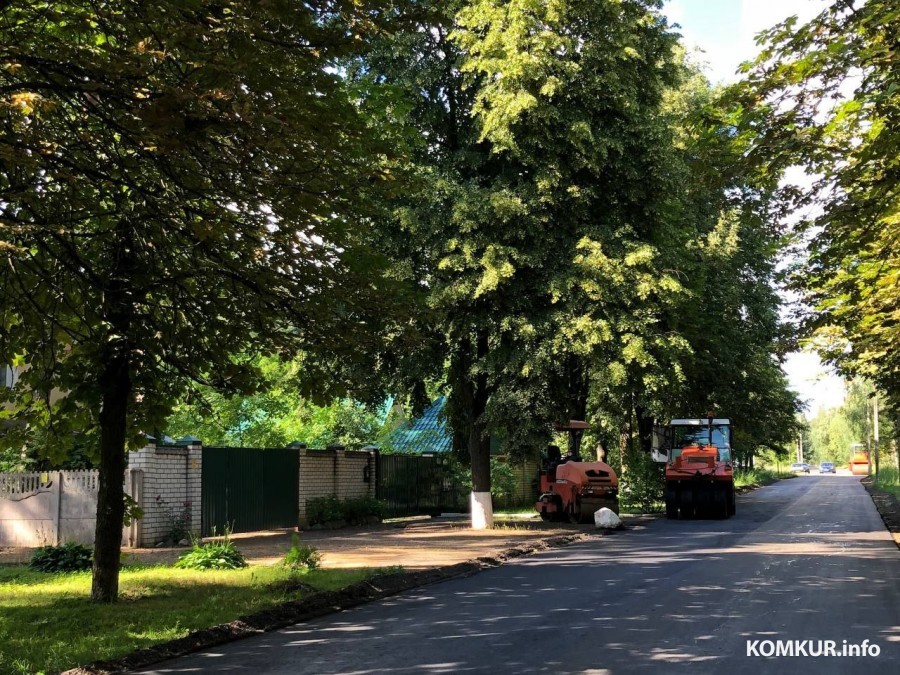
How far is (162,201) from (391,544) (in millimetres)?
11723

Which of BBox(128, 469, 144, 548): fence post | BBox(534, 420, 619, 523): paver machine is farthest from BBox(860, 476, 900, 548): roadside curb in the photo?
BBox(128, 469, 144, 548): fence post

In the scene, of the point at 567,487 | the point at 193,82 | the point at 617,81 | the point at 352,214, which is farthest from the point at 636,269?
the point at 193,82

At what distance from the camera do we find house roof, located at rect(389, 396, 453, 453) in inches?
1528

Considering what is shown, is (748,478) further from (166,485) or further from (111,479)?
(111,479)

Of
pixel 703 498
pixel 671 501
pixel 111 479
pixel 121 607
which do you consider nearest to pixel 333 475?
pixel 671 501

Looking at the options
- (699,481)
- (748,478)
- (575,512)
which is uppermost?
(699,481)

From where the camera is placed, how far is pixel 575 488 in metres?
24.1

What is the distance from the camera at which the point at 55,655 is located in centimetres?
753

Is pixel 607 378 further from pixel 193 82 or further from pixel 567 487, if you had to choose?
pixel 193 82

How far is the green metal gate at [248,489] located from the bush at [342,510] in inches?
19.5

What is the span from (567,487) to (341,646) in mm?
16629

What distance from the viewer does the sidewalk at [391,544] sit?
49.5ft

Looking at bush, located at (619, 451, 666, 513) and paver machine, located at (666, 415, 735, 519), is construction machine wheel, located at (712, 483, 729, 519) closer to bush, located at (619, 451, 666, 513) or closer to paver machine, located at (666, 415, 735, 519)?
paver machine, located at (666, 415, 735, 519)

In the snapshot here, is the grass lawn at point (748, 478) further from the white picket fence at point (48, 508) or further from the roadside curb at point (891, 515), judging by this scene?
the white picket fence at point (48, 508)
